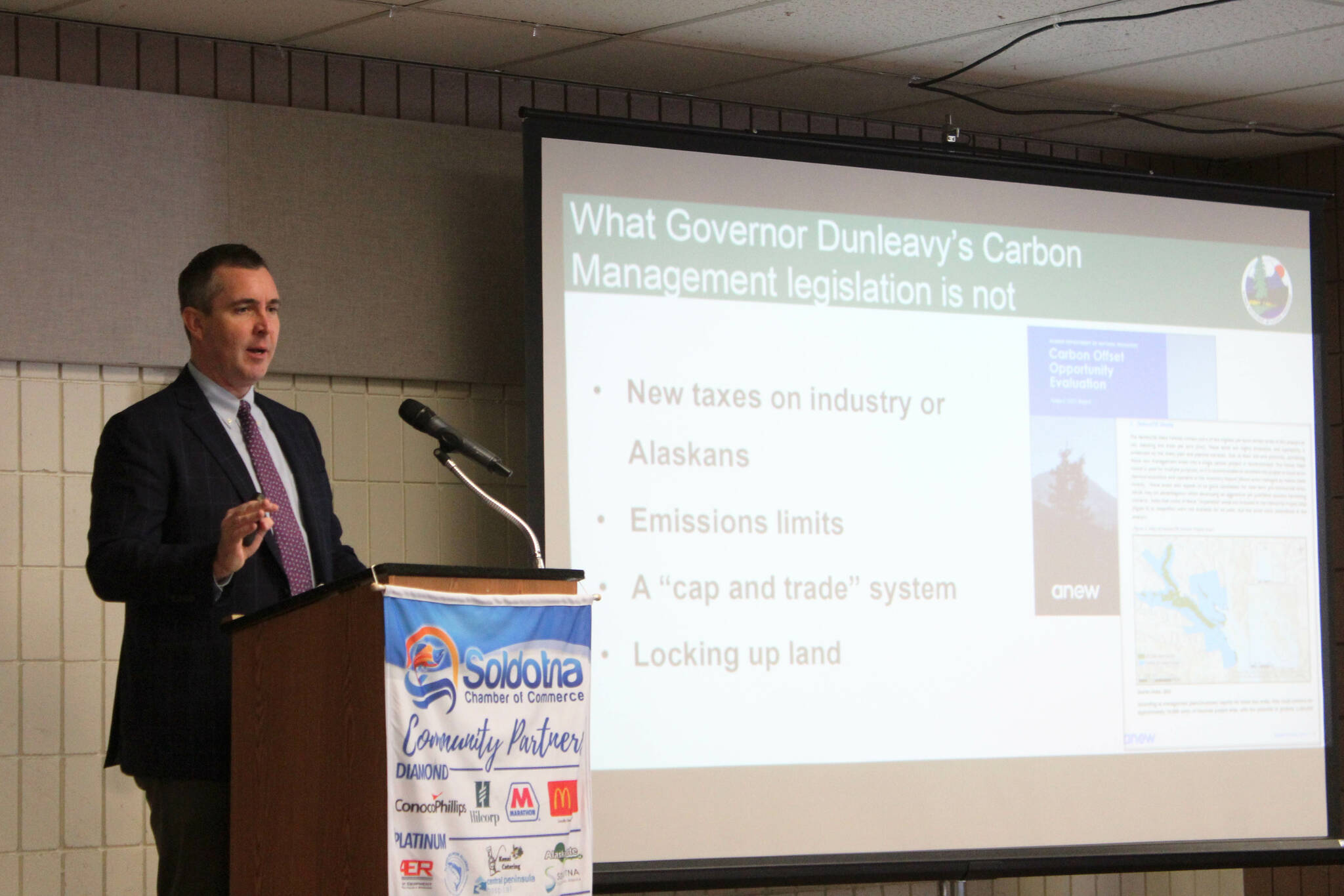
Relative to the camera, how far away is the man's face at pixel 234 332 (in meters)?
2.96

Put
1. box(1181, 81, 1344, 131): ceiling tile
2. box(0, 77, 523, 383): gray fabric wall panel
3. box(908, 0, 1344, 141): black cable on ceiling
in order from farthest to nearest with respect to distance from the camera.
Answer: box(1181, 81, 1344, 131): ceiling tile, box(908, 0, 1344, 141): black cable on ceiling, box(0, 77, 523, 383): gray fabric wall panel

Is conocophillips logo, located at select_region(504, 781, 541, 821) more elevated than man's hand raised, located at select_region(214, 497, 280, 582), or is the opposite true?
man's hand raised, located at select_region(214, 497, 280, 582)

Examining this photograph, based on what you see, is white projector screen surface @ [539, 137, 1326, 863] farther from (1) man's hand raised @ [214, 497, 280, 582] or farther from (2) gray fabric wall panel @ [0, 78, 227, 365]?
(1) man's hand raised @ [214, 497, 280, 582]

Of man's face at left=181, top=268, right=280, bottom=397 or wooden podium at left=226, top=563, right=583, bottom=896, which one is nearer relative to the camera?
wooden podium at left=226, top=563, right=583, bottom=896

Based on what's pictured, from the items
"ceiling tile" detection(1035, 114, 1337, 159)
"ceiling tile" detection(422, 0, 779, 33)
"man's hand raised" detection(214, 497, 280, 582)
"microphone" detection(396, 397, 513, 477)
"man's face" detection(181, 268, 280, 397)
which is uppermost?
"ceiling tile" detection(422, 0, 779, 33)

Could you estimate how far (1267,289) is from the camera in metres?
4.96

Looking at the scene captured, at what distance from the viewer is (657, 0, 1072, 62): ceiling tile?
4.21m

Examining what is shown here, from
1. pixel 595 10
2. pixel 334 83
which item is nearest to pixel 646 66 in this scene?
pixel 595 10

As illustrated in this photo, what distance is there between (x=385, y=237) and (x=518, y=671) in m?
2.32

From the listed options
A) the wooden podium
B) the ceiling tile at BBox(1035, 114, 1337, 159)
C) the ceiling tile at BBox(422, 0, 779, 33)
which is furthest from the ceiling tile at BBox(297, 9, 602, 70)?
the wooden podium

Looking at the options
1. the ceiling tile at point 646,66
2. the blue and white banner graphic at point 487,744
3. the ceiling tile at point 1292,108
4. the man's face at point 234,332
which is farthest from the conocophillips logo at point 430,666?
the ceiling tile at point 1292,108

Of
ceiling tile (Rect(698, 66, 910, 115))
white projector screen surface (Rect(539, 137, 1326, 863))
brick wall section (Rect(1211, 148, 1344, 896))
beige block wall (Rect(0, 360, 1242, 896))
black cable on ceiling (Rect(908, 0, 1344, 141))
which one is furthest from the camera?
brick wall section (Rect(1211, 148, 1344, 896))

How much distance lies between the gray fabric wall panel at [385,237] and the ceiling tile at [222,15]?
0.69 ft

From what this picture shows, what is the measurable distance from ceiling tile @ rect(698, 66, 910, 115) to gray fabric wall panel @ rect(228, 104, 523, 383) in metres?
0.76
